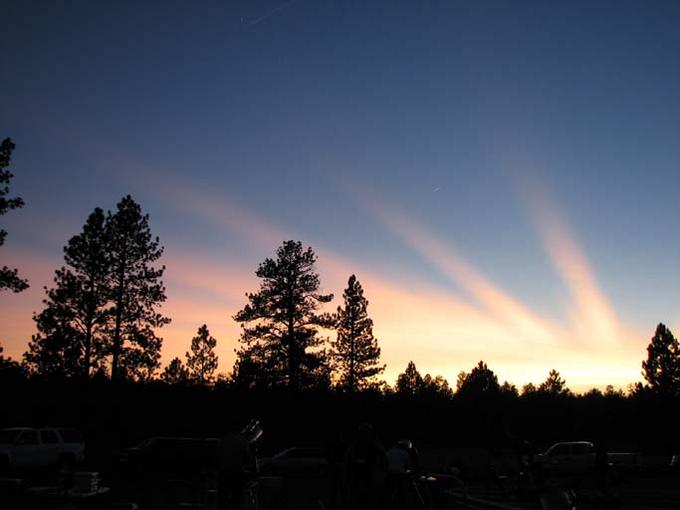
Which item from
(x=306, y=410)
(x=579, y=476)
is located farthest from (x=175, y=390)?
(x=579, y=476)

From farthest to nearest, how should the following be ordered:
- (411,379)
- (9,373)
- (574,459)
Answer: (411,379) → (9,373) → (574,459)

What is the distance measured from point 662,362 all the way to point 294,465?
211ft

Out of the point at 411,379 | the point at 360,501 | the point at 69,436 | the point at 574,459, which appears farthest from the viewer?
the point at 411,379

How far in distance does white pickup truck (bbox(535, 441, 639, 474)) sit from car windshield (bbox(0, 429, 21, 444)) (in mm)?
24874

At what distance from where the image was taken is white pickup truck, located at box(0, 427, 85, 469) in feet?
81.1

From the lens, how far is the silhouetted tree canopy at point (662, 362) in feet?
257

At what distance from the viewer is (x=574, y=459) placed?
32.8 m

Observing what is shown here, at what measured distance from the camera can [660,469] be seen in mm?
35938

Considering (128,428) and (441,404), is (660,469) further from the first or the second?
(128,428)

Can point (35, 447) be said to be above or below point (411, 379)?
below

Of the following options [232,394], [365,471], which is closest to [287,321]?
[232,394]

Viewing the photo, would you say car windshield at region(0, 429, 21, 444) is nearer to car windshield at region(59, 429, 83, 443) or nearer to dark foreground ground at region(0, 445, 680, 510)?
dark foreground ground at region(0, 445, 680, 510)

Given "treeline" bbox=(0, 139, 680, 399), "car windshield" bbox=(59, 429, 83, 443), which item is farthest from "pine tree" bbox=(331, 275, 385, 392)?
"car windshield" bbox=(59, 429, 83, 443)

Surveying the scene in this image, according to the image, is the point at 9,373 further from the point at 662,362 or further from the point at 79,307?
the point at 662,362
